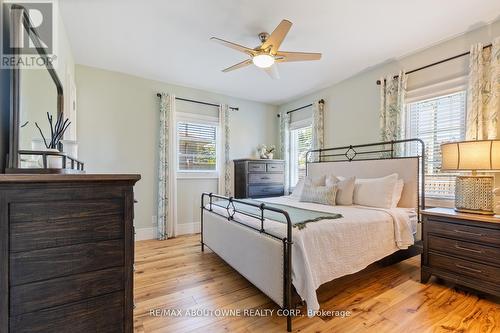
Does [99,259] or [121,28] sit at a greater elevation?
[121,28]

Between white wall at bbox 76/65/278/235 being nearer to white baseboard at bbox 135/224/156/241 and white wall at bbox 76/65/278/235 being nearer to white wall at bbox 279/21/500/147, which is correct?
white baseboard at bbox 135/224/156/241

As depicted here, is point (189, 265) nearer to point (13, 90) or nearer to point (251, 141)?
point (13, 90)

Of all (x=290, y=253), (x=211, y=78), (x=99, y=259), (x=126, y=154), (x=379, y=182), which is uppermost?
(x=211, y=78)

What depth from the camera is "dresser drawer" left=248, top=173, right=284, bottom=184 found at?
4.48 meters

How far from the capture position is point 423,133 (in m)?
3.04

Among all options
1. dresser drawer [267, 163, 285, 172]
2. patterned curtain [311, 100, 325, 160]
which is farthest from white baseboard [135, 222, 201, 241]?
patterned curtain [311, 100, 325, 160]

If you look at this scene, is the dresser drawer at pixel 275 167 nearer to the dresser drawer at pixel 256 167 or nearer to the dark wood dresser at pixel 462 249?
the dresser drawer at pixel 256 167

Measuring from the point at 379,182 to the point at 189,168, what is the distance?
3150 mm

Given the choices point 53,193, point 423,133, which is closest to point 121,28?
point 53,193

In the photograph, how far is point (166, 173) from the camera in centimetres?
400

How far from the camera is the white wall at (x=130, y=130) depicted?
11.6ft

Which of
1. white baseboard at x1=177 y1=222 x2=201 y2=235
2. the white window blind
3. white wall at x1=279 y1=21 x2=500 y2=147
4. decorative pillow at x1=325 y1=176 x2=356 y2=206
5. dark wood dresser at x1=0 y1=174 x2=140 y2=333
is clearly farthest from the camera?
the white window blind

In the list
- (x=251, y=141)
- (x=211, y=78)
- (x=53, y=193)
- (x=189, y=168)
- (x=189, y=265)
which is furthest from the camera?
(x=251, y=141)

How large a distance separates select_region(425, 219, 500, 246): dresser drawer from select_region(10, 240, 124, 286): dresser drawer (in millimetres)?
2685
